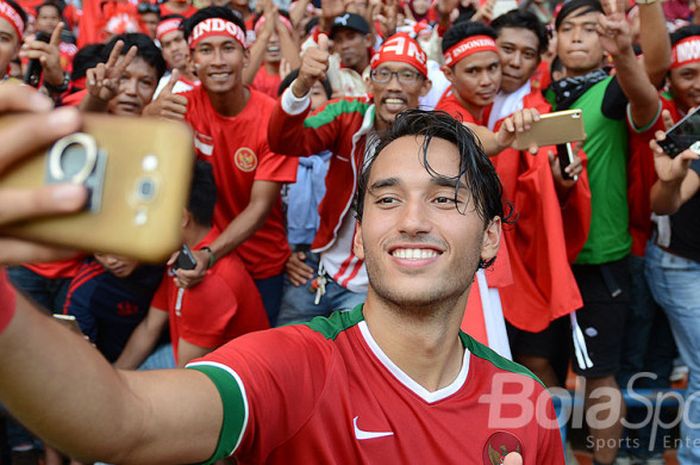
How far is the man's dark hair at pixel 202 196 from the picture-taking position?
12.7 ft

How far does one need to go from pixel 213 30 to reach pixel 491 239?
273 centimetres

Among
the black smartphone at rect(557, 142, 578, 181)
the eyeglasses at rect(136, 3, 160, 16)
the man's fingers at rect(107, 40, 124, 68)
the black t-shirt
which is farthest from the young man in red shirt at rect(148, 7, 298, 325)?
the eyeglasses at rect(136, 3, 160, 16)

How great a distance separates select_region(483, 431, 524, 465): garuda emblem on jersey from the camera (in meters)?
1.84

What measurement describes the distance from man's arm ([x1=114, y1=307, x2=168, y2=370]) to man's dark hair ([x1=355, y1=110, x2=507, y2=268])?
2066mm

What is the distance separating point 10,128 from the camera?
2.69 ft

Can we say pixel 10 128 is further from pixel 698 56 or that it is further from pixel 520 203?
pixel 698 56

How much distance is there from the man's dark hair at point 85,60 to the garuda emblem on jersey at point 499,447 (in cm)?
405

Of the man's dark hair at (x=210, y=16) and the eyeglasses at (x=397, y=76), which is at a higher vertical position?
the man's dark hair at (x=210, y=16)

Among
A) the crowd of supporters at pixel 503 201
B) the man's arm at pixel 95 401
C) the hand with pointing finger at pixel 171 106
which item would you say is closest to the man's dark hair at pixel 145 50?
the crowd of supporters at pixel 503 201

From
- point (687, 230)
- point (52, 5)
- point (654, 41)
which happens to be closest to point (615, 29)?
point (654, 41)

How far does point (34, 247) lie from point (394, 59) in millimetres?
3450

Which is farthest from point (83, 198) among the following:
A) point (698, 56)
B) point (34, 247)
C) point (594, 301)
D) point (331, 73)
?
point (331, 73)

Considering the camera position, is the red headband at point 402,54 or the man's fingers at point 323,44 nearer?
the man's fingers at point 323,44

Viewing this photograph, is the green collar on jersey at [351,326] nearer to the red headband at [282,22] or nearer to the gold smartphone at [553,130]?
the gold smartphone at [553,130]
